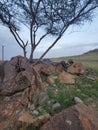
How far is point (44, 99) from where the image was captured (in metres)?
9.27

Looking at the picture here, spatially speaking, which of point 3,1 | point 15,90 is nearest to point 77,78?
point 15,90

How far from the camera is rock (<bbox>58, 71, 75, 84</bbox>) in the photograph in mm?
11102

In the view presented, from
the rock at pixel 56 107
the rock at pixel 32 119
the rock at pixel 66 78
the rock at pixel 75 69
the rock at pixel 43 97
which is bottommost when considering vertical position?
the rock at pixel 32 119

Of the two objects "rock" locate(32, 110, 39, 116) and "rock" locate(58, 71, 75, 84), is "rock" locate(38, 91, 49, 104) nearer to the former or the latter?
"rock" locate(32, 110, 39, 116)

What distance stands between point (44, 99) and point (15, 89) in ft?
3.00

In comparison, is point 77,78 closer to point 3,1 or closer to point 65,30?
point 65,30

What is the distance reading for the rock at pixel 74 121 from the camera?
7.07 meters

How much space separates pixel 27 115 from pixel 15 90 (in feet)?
3.03

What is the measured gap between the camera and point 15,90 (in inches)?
348

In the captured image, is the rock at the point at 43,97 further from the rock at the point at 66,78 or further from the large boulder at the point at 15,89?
the rock at the point at 66,78

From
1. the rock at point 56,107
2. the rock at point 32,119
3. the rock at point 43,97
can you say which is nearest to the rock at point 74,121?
the rock at point 32,119

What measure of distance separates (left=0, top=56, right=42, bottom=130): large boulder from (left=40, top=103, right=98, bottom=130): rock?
1.07 meters

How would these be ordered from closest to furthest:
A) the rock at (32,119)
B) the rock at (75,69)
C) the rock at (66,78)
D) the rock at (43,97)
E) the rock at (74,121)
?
1. the rock at (74,121)
2. the rock at (32,119)
3. the rock at (43,97)
4. the rock at (66,78)
5. the rock at (75,69)

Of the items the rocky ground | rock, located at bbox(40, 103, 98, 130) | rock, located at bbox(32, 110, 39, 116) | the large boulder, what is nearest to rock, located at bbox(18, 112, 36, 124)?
the rocky ground
